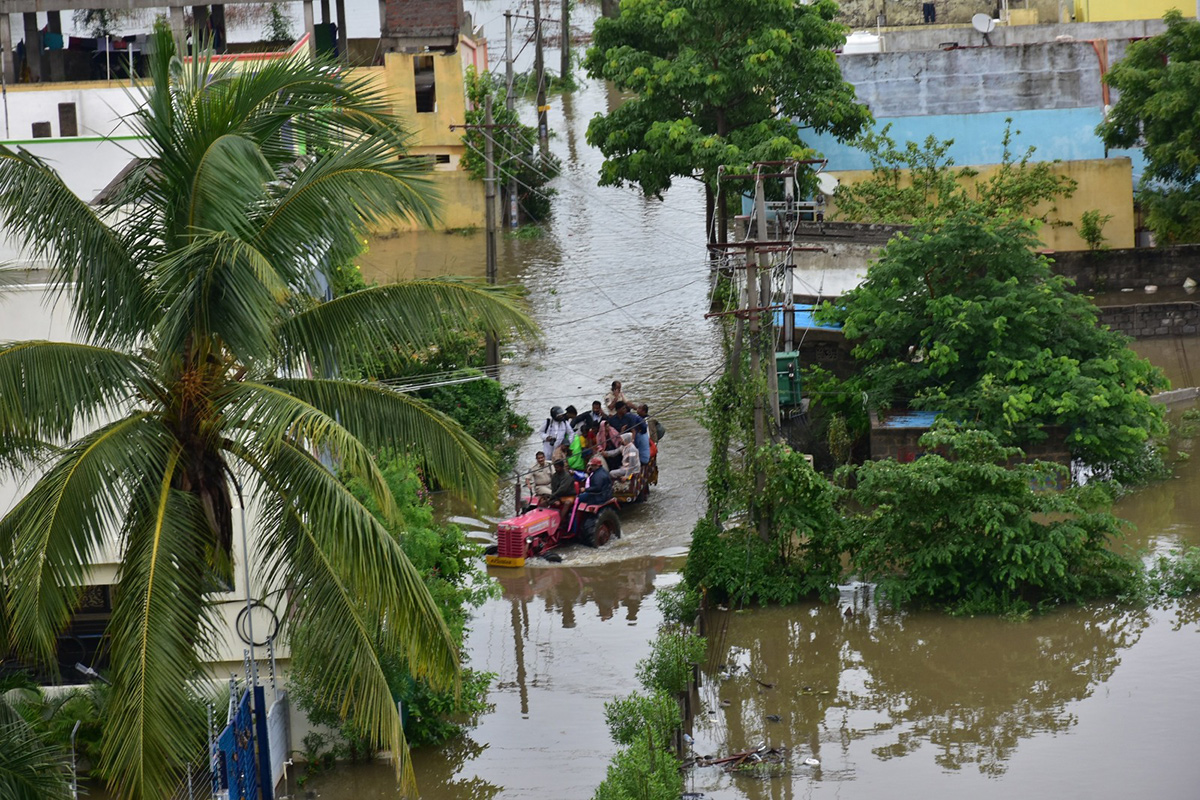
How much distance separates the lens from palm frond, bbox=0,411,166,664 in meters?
9.38

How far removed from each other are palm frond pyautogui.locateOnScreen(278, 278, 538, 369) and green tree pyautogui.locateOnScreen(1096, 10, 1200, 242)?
24.1 meters

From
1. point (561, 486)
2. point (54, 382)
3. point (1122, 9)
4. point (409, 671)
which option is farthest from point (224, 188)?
point (1122, 9)

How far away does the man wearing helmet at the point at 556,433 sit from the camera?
21.7 metres

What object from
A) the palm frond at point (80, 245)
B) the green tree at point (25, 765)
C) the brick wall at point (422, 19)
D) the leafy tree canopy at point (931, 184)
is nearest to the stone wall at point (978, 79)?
the leafy tree canopy at point (931, 184)

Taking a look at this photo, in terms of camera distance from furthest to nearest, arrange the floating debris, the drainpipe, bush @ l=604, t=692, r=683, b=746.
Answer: the drainpipe < the floating debris < bush @ l=604, t=692, r=683, b=746

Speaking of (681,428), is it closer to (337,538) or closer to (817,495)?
(817,495)

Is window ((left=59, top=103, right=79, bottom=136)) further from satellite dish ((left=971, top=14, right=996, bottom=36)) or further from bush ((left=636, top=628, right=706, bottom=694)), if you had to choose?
satellite dish ((left=971, top=14, right=996, bottom=36))

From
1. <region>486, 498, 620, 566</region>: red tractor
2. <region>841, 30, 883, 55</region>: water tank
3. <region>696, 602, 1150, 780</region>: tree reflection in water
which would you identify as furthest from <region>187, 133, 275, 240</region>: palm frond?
<region>841, 30, 883, 55</region>: water tank

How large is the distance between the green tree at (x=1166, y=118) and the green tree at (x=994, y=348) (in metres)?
9.54

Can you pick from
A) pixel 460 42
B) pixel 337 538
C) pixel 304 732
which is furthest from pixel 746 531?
pixel 460 42

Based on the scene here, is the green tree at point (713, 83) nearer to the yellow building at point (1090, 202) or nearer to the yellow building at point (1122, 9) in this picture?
the yellow building at point (1090, 202)

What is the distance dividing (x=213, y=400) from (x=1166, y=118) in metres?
25.8

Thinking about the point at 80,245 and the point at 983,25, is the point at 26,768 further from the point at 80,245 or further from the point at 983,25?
the point at 983,25

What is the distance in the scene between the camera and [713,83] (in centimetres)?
3038
